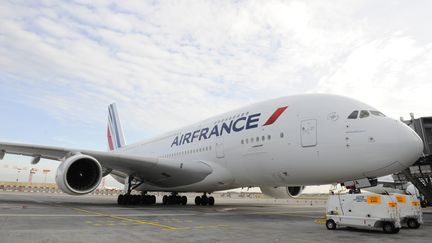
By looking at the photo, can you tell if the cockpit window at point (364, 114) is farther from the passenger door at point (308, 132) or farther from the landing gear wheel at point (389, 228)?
the landing gear wheel at point (389, 228)

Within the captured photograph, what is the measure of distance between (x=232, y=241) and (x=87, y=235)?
251cm

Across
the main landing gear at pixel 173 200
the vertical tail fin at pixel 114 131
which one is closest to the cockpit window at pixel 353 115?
the main landing gear at pixel 173 200

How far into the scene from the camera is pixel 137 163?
14562mm

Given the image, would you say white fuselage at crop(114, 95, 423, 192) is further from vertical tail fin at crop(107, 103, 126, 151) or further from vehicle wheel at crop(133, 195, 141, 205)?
vertical tail fin at crop(107, 103, 126, 151)

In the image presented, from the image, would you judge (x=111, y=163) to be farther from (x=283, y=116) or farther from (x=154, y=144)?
(x=283, y=116)

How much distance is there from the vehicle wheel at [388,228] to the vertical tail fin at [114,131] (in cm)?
2369

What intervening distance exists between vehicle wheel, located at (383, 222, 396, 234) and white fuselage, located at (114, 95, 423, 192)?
5.59 ft

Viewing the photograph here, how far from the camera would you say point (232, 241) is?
577 centimetres

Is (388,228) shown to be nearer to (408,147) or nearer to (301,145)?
(408,147)

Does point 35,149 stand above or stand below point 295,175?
above

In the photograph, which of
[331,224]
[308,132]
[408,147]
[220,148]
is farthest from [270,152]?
[408,147]

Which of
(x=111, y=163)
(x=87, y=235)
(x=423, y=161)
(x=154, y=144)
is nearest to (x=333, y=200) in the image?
(x=87, y=235)

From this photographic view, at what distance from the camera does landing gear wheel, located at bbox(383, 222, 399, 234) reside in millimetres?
7309

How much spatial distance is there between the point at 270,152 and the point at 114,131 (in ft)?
69.6
